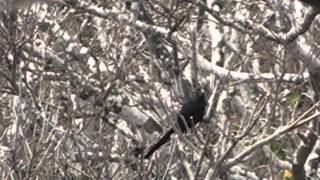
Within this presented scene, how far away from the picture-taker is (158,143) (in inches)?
132

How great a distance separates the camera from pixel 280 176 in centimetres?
410

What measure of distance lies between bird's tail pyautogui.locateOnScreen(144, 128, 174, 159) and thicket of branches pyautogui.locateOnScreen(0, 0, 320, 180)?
0.05 meters

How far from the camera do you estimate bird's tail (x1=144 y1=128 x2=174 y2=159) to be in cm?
332

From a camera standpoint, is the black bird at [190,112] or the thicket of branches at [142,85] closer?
the thicket of branches at [142,85]

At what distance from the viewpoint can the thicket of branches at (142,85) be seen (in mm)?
3223

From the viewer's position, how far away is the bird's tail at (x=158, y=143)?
332 cm

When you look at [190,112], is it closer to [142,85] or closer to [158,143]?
[158,143]

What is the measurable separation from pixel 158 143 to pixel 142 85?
1.46m

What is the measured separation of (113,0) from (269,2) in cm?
157

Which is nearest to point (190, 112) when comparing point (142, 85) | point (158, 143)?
point (158, 143)

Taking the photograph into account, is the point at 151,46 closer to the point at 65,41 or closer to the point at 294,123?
the point at 65,41

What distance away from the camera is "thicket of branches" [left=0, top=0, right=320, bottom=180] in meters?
3.22

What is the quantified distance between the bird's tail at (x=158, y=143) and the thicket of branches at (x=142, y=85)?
0.05 m

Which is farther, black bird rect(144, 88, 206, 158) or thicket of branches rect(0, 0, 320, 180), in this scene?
black bird rect(144, 88, 206, 158)
